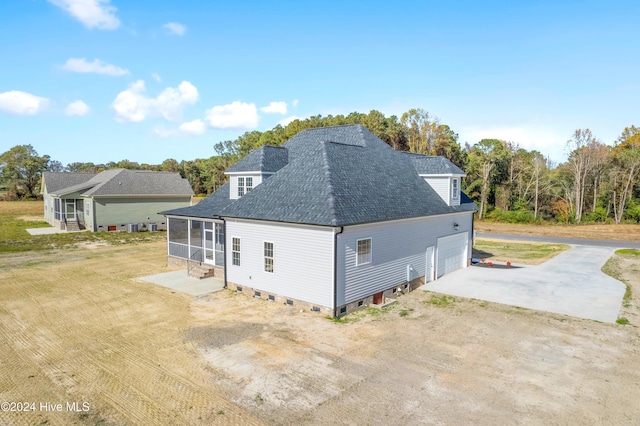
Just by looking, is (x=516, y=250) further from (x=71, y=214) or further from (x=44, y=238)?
(x=71, y=214)

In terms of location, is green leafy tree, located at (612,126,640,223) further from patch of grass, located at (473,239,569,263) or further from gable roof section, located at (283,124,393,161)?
gable roof section, located at (283,124,393,161)

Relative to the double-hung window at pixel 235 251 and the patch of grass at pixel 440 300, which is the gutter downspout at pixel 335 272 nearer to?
the patch of grass at pixel 440 300

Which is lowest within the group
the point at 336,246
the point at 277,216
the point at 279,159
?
the point at 336,246

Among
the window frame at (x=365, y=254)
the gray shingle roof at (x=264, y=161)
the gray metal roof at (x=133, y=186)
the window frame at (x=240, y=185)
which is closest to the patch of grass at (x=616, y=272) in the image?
the window frame at (x=365, y=254)

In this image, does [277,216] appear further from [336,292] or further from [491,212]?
[491,212]

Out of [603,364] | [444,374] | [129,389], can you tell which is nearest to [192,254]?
[129,389]

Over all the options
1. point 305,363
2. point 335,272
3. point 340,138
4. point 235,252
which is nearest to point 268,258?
point 235,252

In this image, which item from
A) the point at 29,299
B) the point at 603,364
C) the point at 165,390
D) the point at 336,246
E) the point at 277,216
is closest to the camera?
the point at 165,390
